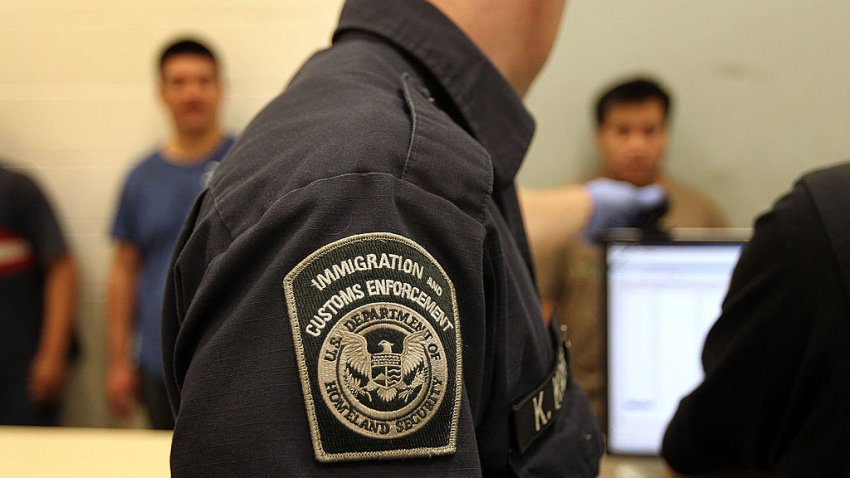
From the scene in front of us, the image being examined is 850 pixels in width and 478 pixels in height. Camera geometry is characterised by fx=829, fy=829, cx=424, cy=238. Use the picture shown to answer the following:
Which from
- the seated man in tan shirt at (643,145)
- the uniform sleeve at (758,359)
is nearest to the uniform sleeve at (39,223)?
the seated man in tan shirt at (643,145)

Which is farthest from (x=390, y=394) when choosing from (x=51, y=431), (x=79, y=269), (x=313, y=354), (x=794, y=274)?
(x=79, y=269)

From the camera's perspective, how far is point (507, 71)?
773mm

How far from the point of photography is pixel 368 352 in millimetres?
449

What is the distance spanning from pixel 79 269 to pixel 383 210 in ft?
8.76

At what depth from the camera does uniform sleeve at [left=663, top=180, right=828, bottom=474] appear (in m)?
0.69

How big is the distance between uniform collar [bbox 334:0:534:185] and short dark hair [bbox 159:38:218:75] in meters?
1.93

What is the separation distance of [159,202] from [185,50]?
1.57 feet

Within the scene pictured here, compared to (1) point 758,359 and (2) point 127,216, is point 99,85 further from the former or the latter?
(1) point 758,359

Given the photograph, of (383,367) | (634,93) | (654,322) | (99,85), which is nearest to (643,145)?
(634,93)

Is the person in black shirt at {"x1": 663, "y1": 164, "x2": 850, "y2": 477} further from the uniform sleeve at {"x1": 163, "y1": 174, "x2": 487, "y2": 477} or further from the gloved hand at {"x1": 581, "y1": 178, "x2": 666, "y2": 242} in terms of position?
the gloved hand at {"x1": 581, "y1": 178, "x2": 666, "y2": 242}

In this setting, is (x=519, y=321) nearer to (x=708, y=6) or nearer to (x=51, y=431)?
(x=51, y=431)

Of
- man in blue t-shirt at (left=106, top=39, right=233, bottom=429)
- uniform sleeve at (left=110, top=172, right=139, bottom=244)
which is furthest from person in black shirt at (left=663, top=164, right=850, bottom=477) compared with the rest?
uniform sleeve at (left=110, top=172, right=139, bottom=244)

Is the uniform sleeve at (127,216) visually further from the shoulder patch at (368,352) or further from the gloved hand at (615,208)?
the shoulder patch at (368,352)

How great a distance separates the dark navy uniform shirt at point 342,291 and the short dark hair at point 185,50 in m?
1.99
